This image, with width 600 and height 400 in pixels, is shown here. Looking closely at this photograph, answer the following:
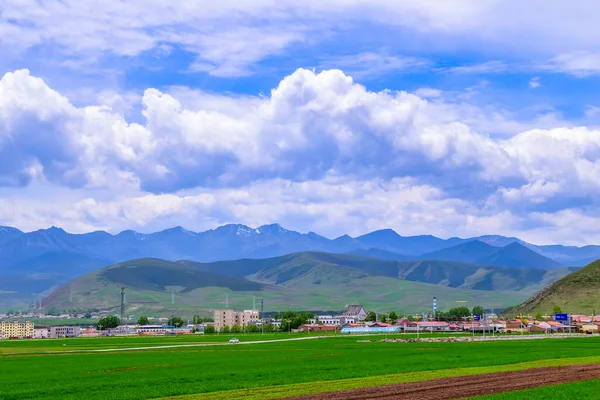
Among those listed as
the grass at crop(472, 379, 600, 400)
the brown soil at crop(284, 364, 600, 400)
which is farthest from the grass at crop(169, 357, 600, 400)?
the grass at crop(472, 379, 600, 400)

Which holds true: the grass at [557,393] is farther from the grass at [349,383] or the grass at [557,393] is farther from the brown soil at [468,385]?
the grass at [349,383]

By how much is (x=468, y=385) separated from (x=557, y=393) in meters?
7.64

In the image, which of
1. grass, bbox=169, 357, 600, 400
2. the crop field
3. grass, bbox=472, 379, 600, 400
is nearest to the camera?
grass, bbox=472, 379, 600, 400

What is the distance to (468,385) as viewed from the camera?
180ft

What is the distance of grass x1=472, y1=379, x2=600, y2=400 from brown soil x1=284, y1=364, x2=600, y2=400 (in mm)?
1719

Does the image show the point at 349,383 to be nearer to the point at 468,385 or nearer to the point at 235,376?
the point at 468,385

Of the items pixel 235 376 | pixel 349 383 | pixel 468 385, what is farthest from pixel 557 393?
pixel 235 376

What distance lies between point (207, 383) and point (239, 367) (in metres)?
19.3

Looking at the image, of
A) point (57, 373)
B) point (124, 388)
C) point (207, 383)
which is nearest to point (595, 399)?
point (207, 383)

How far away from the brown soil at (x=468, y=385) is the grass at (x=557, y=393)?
172 cm

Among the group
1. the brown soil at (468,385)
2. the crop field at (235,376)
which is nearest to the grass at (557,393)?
the crop field at (235,376)

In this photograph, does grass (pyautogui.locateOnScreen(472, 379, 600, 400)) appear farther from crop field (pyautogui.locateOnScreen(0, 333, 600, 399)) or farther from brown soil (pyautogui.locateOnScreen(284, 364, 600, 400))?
brown soil (pyautogui.locateOnScreen(284, 364, 600, 400))

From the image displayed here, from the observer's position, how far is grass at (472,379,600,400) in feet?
152

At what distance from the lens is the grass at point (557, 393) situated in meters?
46.4
